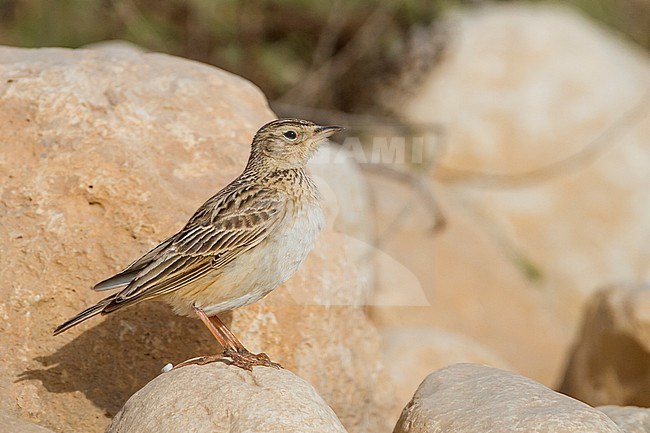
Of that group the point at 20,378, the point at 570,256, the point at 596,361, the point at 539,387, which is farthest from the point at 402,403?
the point at 570,256

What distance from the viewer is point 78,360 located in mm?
5633

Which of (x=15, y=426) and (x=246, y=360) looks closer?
(x=15, y=426)

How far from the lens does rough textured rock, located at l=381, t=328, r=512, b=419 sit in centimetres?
823

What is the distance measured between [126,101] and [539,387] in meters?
3.15

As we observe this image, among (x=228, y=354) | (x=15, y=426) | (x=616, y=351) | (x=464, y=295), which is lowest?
(x=464, y=295)

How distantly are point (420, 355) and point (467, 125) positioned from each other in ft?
16.2

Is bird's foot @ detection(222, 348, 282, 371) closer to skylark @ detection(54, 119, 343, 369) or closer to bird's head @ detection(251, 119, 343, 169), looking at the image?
skylark @ detection(54, 119, 343, 369)

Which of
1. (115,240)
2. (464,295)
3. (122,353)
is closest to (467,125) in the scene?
(464,295)

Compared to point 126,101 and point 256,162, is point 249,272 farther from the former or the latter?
point 126,101

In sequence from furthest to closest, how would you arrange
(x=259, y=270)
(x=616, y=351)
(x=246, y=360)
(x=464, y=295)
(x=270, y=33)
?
1. (x=270, y=33)
2. (x=464, y=295)
3. (x=616, y=351)
4. (x=259, y=270)
5. (x=246, y=360)

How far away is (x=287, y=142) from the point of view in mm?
5680

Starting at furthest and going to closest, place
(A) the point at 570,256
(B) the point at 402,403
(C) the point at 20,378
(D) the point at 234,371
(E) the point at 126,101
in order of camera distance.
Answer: (A) the point at 570,256 → (B) the point at 402,403 → (E) the point at 126,101 → (C) the point at 20,378 → (D) the point at 234,371

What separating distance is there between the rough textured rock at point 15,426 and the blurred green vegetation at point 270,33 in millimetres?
8852

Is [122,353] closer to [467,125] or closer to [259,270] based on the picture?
[259,270]
